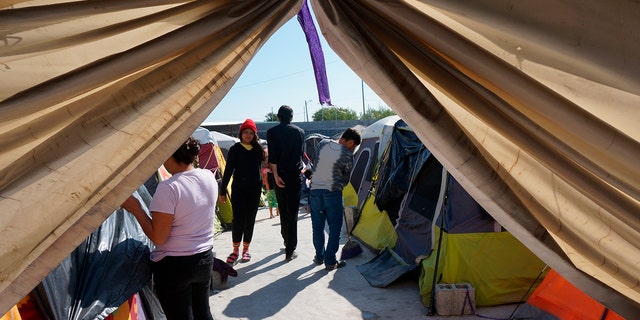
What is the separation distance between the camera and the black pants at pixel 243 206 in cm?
572

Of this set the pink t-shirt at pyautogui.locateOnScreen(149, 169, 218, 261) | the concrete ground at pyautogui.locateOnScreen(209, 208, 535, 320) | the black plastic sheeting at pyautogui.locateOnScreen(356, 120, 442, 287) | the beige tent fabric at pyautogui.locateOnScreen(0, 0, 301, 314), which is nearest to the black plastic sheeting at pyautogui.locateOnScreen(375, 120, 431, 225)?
the black plastic sheeting at pyautogui.locateOnScreen(356, 120, 442, 287)

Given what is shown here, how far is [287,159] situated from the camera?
5.80 metres

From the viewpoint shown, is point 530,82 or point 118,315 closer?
point 530,82

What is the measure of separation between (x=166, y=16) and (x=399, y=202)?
5151 mm

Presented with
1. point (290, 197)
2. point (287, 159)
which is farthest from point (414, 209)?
point (287, 159)

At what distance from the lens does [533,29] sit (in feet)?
4.87

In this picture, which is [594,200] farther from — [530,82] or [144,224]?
[144,224]

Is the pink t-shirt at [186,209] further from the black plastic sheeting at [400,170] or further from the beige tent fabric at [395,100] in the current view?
the black plastic sheeting at [400,170]

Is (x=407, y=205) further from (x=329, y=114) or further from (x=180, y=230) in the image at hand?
(x=329, y=114)

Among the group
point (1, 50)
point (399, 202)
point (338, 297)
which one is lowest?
point (338, 297)

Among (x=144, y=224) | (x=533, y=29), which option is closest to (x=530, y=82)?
(x=533, y=29)

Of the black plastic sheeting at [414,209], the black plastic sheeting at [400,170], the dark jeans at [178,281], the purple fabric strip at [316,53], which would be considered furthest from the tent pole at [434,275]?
the purple fabric strip at [316,53]

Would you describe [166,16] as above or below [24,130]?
above

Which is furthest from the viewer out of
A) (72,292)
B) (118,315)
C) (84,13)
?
(118,315)
